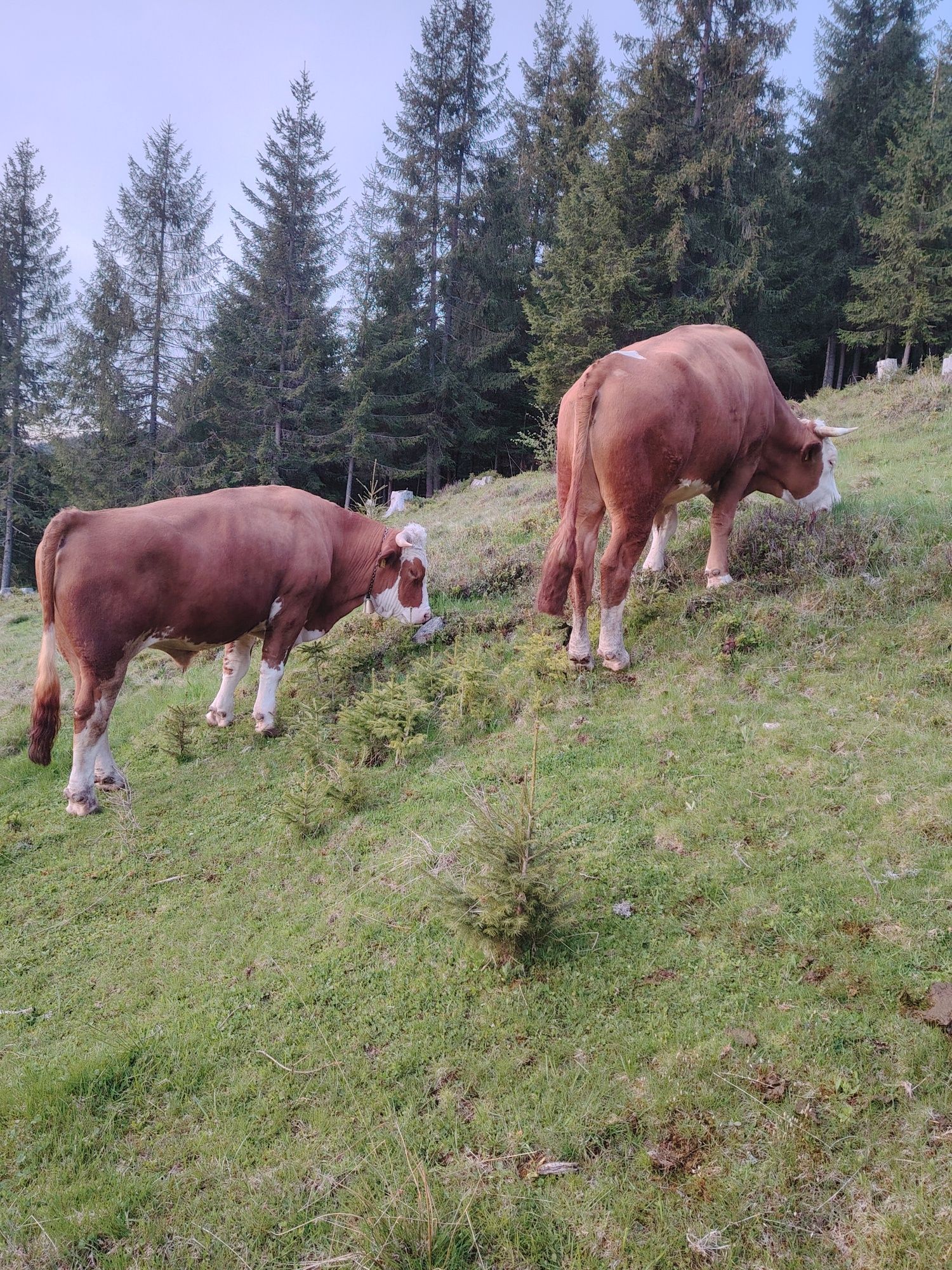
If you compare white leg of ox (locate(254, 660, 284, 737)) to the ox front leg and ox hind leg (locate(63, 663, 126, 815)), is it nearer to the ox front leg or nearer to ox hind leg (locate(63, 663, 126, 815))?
the ox front leg

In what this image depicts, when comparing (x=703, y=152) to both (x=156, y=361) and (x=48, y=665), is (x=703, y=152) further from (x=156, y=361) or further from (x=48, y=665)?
(x=48, y=665)

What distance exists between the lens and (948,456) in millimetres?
11141

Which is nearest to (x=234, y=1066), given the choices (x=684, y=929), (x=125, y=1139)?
(x=125, y=1139)

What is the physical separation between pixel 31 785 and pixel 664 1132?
692 cm

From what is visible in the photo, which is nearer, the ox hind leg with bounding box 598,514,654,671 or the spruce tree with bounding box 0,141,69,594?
the ox hind leg with bounding box 598,514,654,671

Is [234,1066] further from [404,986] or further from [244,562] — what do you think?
[244,562]

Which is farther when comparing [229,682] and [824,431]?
[824,431]

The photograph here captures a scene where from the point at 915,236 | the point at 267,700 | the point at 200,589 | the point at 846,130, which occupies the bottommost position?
the point at 267,700

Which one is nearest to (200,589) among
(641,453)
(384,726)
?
(384,726)

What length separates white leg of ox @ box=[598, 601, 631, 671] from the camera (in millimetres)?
6438

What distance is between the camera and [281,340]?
1057 inches

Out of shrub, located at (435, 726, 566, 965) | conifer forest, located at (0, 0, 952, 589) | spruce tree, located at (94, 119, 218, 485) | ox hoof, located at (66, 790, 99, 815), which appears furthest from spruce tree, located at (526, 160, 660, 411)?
shrub, located at (435, 726, 566, 965)

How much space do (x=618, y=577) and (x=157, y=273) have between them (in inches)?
1088

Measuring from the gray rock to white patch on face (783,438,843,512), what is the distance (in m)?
4.37
